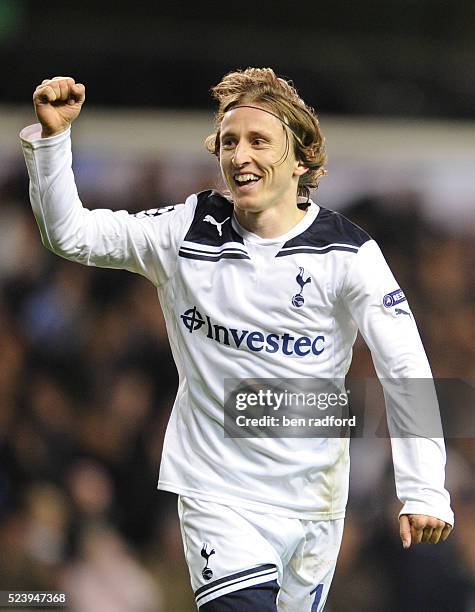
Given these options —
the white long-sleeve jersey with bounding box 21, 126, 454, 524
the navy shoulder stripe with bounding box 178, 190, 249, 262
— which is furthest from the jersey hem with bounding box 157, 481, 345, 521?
the navy shoulder stripe with bounding box 178, 190, 249, 262

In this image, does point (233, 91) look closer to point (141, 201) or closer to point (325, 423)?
point (325, 423)

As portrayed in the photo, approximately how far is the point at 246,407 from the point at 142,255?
0.36 meters

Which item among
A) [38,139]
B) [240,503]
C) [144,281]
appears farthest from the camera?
[144,281]

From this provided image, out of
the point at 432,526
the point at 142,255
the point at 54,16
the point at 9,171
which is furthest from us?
the point at 9,171

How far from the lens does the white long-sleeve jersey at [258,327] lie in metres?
2.11

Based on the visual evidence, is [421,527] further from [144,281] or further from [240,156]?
[144,281]

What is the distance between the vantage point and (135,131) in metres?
3.52

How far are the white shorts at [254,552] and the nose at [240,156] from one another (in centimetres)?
64

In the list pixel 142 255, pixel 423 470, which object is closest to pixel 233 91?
pixel 142 255

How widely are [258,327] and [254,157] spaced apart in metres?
0.32

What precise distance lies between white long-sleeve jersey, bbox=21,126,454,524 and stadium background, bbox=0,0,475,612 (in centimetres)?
113

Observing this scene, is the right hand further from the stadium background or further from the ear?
the stadium background

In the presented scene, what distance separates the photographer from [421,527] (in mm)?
2039

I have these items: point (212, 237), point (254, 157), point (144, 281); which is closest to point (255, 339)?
point (212, 237)
